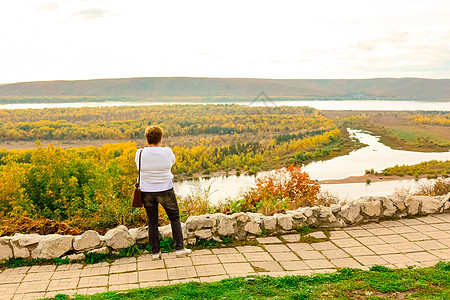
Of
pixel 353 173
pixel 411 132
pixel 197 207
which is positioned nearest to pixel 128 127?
pixel 353 173

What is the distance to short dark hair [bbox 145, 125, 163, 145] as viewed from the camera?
17.7 ft

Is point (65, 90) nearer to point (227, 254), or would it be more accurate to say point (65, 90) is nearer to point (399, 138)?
point (399, 138)

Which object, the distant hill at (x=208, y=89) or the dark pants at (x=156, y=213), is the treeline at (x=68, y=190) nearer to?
the dark pants at (x=156, y=213)

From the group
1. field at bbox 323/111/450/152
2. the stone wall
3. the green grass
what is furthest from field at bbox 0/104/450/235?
the green grass

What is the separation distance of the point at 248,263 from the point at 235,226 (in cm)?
100

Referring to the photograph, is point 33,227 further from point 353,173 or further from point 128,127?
point 128,127

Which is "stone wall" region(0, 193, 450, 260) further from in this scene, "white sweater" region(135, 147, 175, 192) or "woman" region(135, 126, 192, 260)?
"white sweater" region(135, 147, 175, 192)

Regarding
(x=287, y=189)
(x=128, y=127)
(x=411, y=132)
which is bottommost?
(x=411, y=132)

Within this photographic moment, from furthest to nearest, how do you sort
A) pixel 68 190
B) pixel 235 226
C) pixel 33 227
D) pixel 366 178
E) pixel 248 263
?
pixel 366 178 → pixel 68 190 → pixel 235 226 → pixel 33 227 → pixel 248 263

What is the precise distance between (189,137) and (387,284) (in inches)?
2144

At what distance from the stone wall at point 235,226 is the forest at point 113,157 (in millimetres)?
945

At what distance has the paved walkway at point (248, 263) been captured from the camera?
16.2 ft

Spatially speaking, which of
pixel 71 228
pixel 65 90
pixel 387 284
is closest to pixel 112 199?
pixel 71 228

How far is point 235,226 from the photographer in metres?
6.54
